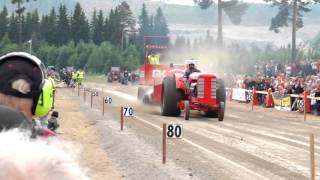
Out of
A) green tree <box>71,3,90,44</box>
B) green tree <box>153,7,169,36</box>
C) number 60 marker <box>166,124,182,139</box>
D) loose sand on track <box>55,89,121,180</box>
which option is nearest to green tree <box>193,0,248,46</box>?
loose sand on track <box>55,89,121,180</box>

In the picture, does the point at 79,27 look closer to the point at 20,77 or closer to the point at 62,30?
the point at 62,30

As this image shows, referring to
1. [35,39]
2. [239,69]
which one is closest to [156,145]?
[239,69]

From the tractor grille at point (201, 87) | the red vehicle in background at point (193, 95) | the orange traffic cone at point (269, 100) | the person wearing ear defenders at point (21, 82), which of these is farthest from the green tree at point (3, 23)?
the person wearing ear defenders at point (21, 82)

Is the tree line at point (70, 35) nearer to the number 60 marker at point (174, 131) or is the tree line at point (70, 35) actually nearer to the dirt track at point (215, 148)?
the dirt track at point (215, 148)

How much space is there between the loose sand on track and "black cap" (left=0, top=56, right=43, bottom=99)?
1.10 m

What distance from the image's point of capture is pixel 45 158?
1.91 m

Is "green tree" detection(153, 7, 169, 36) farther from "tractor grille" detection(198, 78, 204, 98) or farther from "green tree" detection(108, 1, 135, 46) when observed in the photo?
"tractor grille" detection(198, 78, 204, 98)

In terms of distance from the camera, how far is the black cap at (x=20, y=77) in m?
3.13

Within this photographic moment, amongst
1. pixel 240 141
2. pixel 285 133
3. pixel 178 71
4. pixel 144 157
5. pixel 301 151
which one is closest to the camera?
pixel 144 157

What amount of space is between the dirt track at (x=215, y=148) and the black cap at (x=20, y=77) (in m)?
6.54

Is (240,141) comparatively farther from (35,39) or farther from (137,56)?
(35,39)

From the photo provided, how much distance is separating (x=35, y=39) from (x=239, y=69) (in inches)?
2456

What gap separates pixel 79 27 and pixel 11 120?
123 metres

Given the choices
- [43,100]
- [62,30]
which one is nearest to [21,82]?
[43,100]
